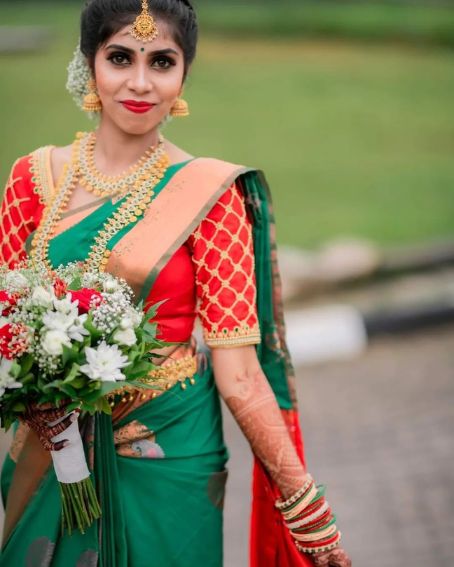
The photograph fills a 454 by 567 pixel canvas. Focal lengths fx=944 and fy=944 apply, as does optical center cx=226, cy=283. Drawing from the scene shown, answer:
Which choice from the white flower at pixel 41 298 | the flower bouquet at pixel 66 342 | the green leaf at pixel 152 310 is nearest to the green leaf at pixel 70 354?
the flower bouquet at pixel 66 342

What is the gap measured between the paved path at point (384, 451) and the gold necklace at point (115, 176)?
7.94ft

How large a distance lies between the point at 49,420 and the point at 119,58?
0.93 meters

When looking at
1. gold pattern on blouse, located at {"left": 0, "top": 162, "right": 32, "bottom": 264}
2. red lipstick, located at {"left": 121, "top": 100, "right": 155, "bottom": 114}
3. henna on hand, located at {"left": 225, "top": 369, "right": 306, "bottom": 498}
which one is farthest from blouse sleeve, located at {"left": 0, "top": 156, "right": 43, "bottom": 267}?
henna on hand, located at {"left": 225, "top": 369, "right": 306, "bottom": 498}

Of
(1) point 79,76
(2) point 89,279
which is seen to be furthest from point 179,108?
(2) point 89,279

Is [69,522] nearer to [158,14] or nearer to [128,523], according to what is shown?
[128,523]

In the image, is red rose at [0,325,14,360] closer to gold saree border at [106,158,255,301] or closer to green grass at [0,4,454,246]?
gold saree border at [106,158,255,301]

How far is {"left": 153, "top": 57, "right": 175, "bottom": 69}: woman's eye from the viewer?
7.93 feet

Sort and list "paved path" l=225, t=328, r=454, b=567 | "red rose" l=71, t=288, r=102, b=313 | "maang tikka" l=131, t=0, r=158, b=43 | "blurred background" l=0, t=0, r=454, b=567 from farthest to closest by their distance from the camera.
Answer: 1. "blurred background" l=0, t=0, r=454, b=567
2. "paved path" l=225, t=328, r=454, b=567
3. "maang tikka" l=131, t=0, r=158, b=43
4. "red rose" l=71, t=288, r=102, b=313

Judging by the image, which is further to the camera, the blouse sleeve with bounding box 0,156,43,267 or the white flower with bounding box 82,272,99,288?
the blouse sleeve with bounding box 0,156,43,267

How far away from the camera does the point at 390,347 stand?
22.4ft

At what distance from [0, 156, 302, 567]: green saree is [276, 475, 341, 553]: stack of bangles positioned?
0.85 ft

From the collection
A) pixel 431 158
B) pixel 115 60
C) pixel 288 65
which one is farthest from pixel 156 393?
pixel 288 65

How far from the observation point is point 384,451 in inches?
210

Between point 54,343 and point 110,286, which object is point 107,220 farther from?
point 54,343
